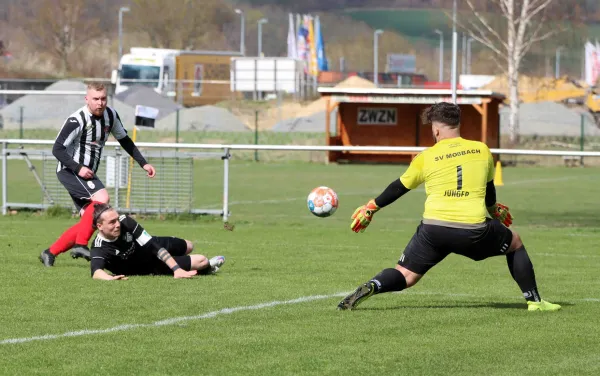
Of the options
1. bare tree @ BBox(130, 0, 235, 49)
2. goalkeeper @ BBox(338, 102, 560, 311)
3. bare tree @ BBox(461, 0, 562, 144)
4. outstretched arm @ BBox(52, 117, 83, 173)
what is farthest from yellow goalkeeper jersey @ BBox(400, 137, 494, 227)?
bare tree @ BBox(130, 0, 235, 49)

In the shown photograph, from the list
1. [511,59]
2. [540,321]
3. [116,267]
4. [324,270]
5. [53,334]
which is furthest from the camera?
[511,59]

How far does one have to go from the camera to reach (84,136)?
1229 cm

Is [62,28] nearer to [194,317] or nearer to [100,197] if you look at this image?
[100,197]

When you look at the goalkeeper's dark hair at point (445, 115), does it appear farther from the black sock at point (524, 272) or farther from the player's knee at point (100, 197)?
the player's knee at point (100, 197)

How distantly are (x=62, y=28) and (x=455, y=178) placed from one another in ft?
298

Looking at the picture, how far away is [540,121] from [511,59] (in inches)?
374

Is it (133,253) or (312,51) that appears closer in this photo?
(133,253)

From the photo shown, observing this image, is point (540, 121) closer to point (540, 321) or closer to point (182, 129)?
point (182, 129)

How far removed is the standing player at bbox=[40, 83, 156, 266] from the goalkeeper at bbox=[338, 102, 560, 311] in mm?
3841

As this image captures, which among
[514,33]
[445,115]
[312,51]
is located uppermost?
[312,51]

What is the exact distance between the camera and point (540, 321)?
882 centimetres

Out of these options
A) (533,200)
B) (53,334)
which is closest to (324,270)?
(53,334)

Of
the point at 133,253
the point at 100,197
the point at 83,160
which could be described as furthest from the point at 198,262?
the point at 83,160

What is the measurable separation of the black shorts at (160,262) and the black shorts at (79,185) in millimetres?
1239
